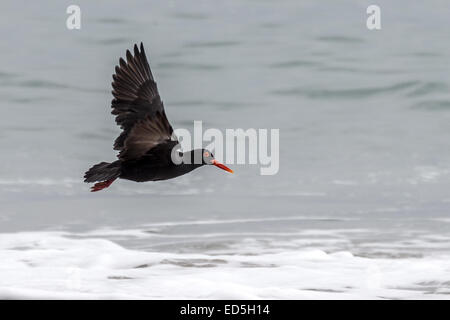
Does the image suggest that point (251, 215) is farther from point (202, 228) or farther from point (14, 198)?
point (14, 198)

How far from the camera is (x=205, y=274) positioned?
756 cm

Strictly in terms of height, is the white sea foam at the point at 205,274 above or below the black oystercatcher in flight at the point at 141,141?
below

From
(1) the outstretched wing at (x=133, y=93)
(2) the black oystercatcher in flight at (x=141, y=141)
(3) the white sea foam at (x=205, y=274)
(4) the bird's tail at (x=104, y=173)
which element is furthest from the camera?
(1) the outstretched wing at (x=133, y=93)

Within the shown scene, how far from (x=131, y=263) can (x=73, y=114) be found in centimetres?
721

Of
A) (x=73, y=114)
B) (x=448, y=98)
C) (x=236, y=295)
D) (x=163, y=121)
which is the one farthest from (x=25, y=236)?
(x=448, y=98)

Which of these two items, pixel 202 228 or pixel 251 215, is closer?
pixel 202 228


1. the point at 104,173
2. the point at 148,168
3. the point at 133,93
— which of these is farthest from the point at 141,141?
the point at 133,93

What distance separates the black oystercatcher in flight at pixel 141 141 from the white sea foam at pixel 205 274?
0.70m

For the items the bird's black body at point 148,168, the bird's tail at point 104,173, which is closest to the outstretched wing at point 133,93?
the bird's tail at point 104,173

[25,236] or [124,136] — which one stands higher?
[124,136]

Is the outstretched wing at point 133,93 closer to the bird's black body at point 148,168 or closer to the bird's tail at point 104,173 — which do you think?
the bird's tail at point 104,173

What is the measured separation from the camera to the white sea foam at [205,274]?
7.03 m

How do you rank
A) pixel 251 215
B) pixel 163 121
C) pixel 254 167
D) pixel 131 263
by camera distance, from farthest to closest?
1. pixel 254 167
2. pixel 251 215
3. pixel 131 263
4. pixel 163 121

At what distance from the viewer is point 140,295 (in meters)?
6.95
